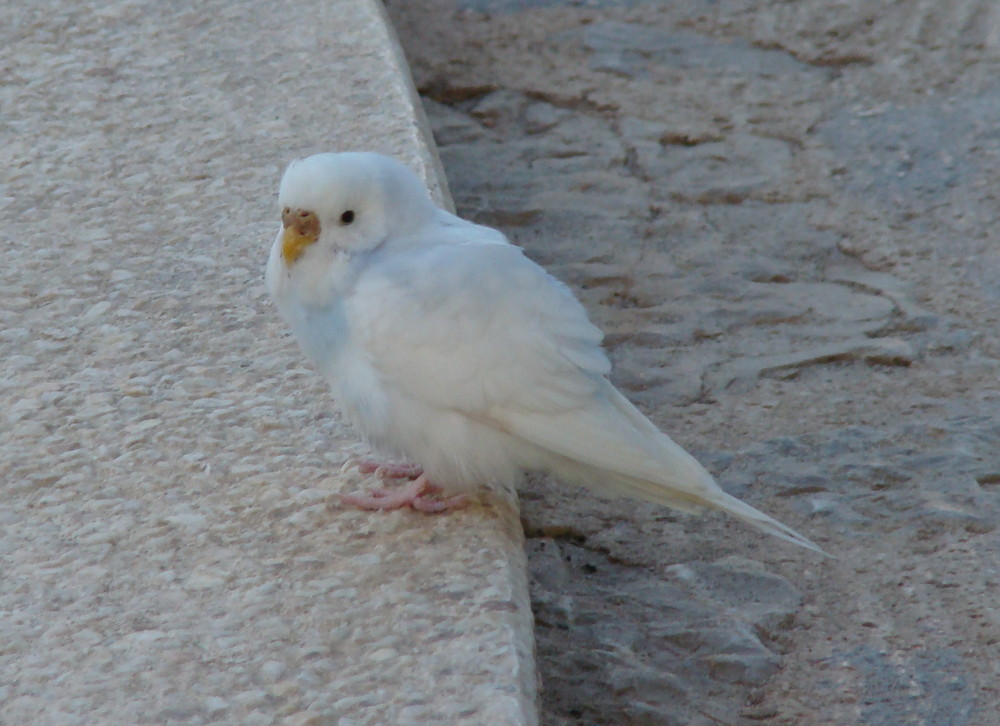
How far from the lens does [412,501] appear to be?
2514mm

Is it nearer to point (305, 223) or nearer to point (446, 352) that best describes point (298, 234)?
point (305, 223)

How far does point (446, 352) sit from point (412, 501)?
32 cm

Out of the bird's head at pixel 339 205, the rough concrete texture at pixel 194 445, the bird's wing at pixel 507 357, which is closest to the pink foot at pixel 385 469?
the rough concrete texture at pixel 194 445

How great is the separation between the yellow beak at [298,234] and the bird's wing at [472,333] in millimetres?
128

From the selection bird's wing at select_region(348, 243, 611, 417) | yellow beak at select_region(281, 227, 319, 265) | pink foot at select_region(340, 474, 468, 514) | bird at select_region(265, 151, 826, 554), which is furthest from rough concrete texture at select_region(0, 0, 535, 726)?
yellow beak at select_region(281, 227, 319, 265)

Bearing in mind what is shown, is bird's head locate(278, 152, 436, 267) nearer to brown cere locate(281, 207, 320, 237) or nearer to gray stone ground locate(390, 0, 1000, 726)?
brown cere locate(281, 207, 320, 237)

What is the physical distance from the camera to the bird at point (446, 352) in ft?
7.79

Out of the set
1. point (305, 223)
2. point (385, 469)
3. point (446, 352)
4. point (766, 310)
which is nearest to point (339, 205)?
point (305, 223)

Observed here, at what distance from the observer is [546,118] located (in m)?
4.67

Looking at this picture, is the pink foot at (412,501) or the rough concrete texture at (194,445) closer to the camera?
the rough concrete texture at (194,445)

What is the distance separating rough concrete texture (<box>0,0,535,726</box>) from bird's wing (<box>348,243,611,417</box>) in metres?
0.27

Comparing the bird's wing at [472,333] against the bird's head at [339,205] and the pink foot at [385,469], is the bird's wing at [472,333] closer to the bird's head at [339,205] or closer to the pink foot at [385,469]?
the bird's head at [339,205]

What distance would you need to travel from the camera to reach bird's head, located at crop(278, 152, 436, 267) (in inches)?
96.7

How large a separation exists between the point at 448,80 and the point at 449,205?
169cm
